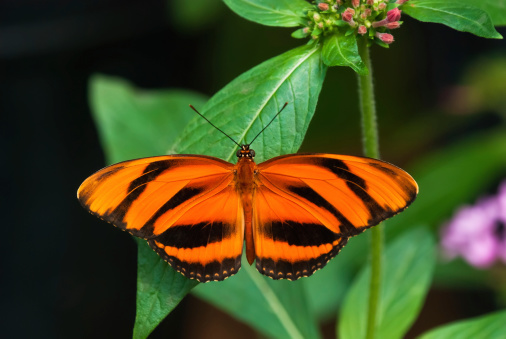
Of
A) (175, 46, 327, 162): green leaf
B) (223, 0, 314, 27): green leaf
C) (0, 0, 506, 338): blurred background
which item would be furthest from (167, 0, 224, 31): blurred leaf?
(175, 46, 327, 162): green leaf

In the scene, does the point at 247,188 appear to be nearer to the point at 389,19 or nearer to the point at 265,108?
the point at 265,108

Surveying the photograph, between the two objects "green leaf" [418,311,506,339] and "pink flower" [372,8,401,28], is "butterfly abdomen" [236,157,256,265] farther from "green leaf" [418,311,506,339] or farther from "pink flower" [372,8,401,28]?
"green leaf" [418,311,506,339]

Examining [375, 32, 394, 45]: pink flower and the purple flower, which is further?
the purple flower

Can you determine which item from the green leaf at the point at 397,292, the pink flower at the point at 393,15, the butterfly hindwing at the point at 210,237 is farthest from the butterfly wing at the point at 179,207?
the green leaf at the point at 397,292

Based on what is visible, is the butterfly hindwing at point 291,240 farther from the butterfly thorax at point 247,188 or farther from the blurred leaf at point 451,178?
the blurred leaf at point 451,178

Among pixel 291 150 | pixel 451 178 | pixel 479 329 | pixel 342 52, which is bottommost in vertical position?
pixel 479 329

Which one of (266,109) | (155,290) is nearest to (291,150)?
(266,109)
